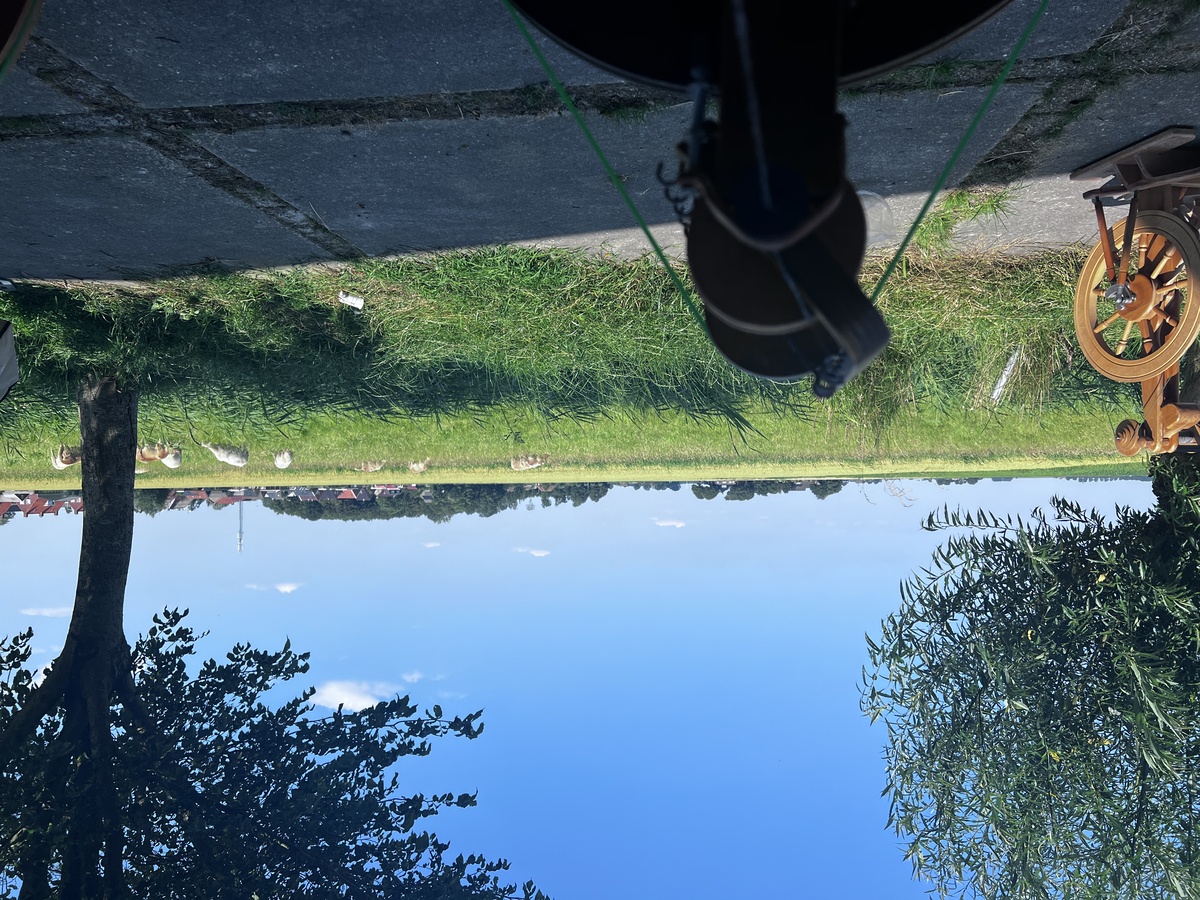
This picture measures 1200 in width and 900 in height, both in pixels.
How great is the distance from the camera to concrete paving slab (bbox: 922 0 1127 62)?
2502 mm

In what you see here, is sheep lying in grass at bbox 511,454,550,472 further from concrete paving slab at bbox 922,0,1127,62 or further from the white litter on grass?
concrete paving slab at bbox 922,0,1127,62

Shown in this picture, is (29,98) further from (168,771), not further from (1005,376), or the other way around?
(1005,376)

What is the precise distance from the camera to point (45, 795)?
442 cm

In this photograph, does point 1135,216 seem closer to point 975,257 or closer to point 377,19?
point 975,257

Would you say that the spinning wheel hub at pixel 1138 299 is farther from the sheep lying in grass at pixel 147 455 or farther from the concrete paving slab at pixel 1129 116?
the sheep lying in grass at pixel 147 455

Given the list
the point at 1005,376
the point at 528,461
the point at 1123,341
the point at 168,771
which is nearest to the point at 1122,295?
the point at 1123,341

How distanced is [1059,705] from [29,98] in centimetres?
595

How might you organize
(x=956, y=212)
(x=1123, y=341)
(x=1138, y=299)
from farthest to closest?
(x=956, y=212)
(x=1123, y=341)
(x=1138, y=299)

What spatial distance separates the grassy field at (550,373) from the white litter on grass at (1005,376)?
0.07ft

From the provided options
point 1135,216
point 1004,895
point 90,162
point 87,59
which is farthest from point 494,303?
point 1004,895

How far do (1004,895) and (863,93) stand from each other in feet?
16.2

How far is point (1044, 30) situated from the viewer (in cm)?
260

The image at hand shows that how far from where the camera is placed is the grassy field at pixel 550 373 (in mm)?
4770

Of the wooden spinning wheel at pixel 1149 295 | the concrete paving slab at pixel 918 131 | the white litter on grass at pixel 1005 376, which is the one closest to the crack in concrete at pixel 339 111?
the concrete paving slab at pixel 918 131
